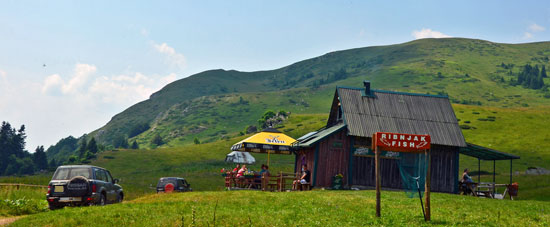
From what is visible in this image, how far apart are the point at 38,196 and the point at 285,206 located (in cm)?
1444

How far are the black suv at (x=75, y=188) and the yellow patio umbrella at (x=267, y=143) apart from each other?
995 cm

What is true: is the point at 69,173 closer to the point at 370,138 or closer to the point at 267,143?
the point at 267,143

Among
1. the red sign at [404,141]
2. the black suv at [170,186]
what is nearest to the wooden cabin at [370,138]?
the black suv at [170,186]

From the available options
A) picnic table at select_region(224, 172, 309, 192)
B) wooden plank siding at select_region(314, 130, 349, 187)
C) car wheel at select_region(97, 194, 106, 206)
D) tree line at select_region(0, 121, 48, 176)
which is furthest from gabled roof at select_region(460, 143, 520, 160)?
tree line at select_region(0, 121, 48, 176)

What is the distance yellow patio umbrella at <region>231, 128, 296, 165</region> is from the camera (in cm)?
3066

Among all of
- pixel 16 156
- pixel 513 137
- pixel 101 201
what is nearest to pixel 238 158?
pixel 101 201

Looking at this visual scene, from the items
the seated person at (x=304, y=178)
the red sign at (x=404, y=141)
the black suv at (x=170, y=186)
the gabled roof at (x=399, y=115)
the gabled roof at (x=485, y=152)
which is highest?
the gabled roof at (x=399, y=115)

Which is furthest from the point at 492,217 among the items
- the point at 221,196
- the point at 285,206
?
the point at 221,196

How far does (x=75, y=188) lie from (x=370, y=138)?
18645 mm

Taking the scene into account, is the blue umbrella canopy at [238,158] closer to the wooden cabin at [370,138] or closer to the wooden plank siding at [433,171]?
the wooden cabin at [370,138]

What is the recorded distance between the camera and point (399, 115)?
3453cm

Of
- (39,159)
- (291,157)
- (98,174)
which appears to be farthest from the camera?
(39,159)

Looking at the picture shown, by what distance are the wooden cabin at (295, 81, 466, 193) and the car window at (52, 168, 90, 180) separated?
13.6 metres

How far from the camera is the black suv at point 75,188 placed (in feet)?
69.8
